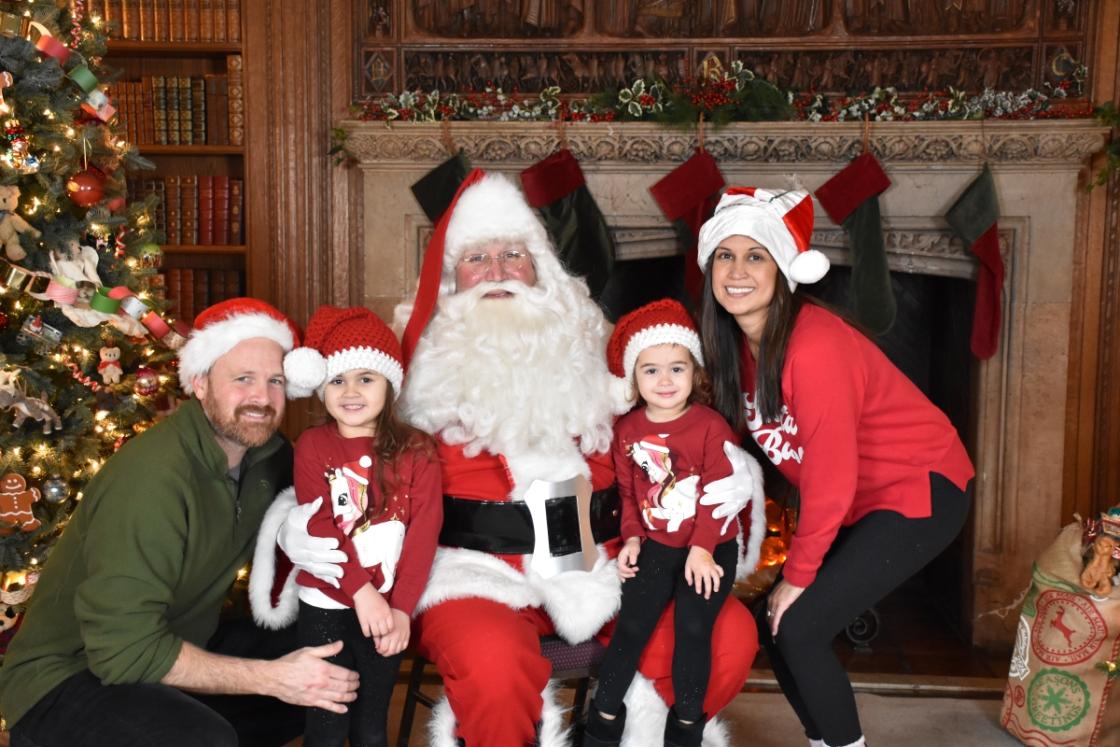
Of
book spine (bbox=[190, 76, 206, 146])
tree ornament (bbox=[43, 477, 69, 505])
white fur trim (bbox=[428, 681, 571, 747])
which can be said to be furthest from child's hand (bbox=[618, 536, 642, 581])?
book spine (bbox=[190, 76, 206, 146])

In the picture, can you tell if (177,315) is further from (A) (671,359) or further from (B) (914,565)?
(B) (914,565)

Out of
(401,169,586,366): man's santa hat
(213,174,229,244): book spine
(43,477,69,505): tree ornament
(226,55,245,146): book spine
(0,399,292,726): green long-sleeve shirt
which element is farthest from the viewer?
(213,174,229,244): book spine

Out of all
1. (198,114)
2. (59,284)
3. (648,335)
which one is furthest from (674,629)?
(198,114)

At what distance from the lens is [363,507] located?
87.2 inches

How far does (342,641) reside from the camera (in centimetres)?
216

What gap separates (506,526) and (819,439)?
800 mm

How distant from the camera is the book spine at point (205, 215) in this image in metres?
4.27

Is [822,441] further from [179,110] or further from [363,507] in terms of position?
[179,110]

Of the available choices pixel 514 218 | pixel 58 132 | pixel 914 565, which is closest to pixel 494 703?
pixel 914 565

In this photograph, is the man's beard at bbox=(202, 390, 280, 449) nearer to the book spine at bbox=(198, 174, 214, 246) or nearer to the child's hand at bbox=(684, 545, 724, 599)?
the child's hand at bbox=(684, 545, 724, 599)

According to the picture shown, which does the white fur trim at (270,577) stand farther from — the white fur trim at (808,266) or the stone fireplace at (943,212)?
the stone fireplace at (943,212)

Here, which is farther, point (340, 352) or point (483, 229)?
point (483, 229)

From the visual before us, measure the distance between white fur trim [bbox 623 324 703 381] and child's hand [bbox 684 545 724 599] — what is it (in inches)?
19.2

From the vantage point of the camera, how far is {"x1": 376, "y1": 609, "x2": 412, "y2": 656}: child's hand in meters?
2.15
